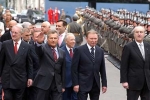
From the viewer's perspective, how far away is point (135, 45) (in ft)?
29.6

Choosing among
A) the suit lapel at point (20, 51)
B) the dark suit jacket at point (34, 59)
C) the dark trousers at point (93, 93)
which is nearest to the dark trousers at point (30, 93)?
the dark suit jacket at point (34, 59)

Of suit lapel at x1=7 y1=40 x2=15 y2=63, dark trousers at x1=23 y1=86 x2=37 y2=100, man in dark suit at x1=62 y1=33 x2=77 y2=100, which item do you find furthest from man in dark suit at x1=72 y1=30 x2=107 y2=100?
suit lapel at x1=7 y1=40 x2=15 y2=63

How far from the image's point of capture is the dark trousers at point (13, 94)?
9022mm

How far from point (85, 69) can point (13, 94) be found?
1.29 meters

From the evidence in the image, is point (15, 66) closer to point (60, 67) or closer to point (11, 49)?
point (11, 49)

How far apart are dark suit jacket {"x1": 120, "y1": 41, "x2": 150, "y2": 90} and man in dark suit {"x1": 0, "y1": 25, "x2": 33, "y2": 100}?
160cm

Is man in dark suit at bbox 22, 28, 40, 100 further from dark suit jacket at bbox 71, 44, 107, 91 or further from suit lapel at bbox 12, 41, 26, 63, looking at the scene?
dark suit jacket at bbox 71, 44, 107, 91

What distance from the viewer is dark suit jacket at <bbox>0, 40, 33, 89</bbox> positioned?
29.6 feet

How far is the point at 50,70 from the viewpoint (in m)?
8.84

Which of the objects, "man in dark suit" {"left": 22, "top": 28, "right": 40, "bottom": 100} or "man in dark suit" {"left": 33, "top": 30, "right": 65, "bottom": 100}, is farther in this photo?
"man in dark suit" {"left": 22, "top": 28, "right": 40, "bottom": 100}

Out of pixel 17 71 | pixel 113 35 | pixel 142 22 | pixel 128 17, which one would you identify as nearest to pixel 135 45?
pixel 17 71

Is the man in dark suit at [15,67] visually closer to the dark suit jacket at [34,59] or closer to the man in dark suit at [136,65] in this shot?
the dark suit jacket at [34,59]

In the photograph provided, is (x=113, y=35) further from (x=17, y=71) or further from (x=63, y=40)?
(x=17, y=71)

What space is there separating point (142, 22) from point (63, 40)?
5616 millimetres
